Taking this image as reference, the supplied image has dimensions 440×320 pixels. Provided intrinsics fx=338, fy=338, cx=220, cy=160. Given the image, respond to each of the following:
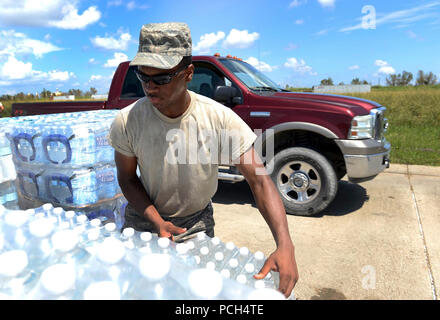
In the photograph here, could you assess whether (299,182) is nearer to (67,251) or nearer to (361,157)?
(361,157)

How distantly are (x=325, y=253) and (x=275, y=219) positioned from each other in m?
2.30

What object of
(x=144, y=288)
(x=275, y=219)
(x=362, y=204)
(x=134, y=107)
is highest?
(x=134, y=107)

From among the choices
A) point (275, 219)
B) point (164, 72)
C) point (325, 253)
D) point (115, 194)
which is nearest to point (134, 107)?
point (164, 72)

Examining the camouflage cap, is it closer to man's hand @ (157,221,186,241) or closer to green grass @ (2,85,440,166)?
man's hand @ (157,221,186,241)

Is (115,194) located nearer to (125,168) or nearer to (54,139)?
(54,139)

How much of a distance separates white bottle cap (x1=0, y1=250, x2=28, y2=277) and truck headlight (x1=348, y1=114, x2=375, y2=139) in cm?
428

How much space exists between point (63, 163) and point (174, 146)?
1.98 m

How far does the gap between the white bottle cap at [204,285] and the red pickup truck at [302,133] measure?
4035mm

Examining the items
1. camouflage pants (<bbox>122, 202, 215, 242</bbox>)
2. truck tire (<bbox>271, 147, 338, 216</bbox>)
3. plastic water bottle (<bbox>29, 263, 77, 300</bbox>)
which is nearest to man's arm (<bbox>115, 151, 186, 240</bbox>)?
camouflage pants (<bbox>122, 202, 215, 242</bbox>)

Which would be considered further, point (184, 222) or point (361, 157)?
point (361, 157)

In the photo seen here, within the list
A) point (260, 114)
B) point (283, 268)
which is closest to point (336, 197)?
point (260, 114)

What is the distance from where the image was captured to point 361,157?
4492mm

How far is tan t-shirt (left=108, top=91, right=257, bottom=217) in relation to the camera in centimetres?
191

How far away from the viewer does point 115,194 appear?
3764 millimetres
